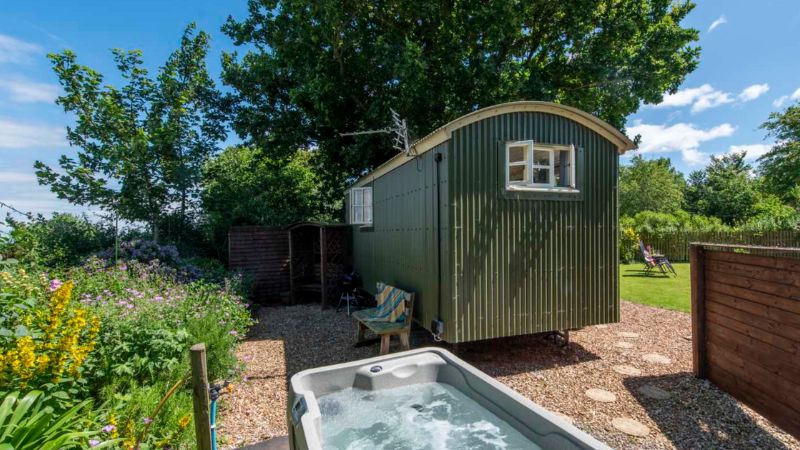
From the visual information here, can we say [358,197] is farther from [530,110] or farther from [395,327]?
[530,110]

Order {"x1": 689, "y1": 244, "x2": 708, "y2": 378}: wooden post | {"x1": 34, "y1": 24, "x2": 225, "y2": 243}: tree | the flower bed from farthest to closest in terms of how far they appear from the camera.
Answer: {"x1": 34, "y1": 24, "x2": 225, "y2": 243}: tree < {"x1": 689, "y1": 244, "x2": 708, "y2": 378}: wooden post < the flower bed

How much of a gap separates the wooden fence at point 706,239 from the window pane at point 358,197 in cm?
1183

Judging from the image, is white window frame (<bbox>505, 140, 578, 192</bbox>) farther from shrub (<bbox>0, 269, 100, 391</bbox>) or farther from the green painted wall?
shrub (<bbox>0, 269, 100, 391</bbox>)

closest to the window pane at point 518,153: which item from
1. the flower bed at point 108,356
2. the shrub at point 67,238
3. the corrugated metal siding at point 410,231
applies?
the corrugated metal siding at point 410,231

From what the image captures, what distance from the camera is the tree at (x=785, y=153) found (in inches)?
666

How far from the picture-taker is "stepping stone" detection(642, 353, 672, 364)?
4484 millimetres

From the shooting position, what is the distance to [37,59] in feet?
24.6

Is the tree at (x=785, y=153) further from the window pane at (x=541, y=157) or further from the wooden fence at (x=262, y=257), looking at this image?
the wooden fence at (x=262, y=257)

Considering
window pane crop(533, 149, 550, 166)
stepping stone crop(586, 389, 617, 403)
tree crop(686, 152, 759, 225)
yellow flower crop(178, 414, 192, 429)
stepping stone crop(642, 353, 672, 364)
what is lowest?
stepping stone crop(586, 389, 617, 403)

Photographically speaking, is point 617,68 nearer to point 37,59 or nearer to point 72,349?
point 72,349

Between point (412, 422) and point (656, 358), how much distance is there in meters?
3.61

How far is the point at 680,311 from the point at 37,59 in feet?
46.9

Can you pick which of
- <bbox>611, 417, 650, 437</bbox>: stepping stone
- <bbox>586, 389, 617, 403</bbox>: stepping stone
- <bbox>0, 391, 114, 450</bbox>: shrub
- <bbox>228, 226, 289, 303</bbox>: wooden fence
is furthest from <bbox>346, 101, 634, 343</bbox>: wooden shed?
<bbox>228, 226, 289, 303</bbox>: wooden fence

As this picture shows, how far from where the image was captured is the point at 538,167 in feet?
15.6
